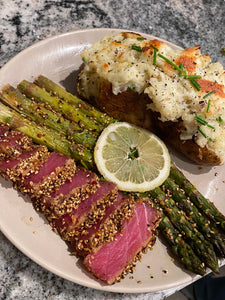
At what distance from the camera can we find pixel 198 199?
12.0ft

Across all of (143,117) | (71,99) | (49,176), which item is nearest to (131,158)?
(143,117)

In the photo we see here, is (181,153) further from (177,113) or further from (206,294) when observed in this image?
(206,294)

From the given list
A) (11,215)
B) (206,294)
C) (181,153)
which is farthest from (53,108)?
(206,294)

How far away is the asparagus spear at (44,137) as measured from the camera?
3471 millimetres

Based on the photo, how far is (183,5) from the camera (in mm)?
5988

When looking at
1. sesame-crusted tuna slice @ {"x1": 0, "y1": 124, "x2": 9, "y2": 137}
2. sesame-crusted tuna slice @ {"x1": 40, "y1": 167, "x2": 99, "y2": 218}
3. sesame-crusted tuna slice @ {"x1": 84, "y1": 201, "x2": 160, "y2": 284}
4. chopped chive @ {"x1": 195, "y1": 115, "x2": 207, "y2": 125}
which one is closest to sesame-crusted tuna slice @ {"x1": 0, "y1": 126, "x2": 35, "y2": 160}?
sesame-crusted tuna slice @ {"x1": 0, "y1": 124, "x2": 9, "y2": 137}

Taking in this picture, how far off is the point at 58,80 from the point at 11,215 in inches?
67.2

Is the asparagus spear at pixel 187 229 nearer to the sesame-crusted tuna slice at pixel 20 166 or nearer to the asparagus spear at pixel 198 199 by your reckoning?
the asparagus spear at pixel 198 199

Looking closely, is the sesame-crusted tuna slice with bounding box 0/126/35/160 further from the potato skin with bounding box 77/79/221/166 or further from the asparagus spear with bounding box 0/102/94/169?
the potato skin with bounding box 77/79/221/166

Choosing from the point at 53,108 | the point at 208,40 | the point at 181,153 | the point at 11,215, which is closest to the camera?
the point at 11,215

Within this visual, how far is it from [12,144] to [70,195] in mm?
726

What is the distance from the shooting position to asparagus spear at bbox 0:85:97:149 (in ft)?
11.9

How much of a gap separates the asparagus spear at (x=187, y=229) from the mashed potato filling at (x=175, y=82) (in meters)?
0.67

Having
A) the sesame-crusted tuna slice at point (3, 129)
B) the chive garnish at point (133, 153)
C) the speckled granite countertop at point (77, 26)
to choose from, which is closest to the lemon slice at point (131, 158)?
the chive garnish at point (133, 153)
